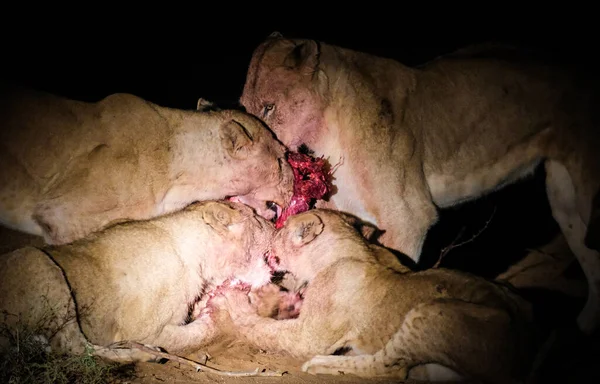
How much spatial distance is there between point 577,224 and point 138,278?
4743 mm

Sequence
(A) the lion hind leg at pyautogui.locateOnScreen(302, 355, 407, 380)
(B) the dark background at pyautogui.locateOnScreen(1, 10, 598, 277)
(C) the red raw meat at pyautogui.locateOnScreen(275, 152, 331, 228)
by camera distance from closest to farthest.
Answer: (A) the lion hind leg at pyautogui.locateOnScreen(302, 355, 407, 380)
(C) the red raw meat at pyautogui.locateOnScreen(275, 152, 331, 228)
(B) the dark background at pyautogui.locateOnScreen(1, 10, 598, 277)

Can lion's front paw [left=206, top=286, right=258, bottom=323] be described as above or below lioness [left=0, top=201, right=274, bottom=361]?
below

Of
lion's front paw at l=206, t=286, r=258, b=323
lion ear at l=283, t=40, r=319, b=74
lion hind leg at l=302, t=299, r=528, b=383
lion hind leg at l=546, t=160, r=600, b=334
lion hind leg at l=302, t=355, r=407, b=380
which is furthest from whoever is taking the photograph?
lion hind leg at l=546, t=160, r=600, b=334

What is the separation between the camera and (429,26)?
1889 centimetres

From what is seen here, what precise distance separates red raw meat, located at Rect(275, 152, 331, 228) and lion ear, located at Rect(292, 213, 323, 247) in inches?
14.1

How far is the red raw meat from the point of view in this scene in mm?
5801

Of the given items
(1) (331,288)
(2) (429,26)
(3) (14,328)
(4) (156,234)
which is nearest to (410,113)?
(1) (331,288)

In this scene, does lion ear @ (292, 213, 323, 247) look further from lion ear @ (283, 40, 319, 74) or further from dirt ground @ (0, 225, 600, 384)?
lion ear @ (283, 40, 319, 74)

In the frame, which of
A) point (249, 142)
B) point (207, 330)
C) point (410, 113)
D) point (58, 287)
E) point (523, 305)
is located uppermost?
point (410, 113)

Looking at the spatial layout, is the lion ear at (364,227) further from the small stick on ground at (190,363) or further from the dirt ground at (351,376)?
the small stick on ground at (190,363)

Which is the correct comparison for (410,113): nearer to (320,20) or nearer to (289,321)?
(289,321)

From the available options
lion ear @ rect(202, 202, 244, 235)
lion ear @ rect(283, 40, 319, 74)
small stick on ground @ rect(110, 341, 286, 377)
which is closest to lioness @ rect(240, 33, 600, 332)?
lion ear @ rect(283, 40, 319, 74)

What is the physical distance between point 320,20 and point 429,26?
12.4 feet

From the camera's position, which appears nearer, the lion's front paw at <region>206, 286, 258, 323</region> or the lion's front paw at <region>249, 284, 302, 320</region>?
the lion's front paw at <region>206, 286, 258, 323</region>
